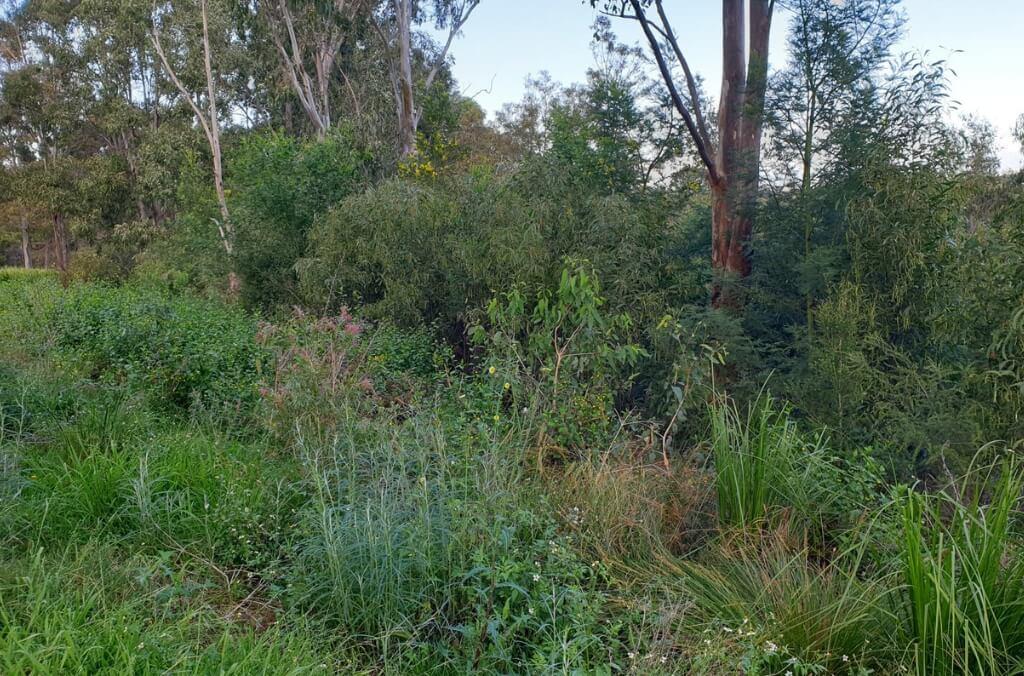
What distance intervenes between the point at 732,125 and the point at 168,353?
704cm

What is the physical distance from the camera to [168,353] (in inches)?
251

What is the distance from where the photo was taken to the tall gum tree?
8.90 m

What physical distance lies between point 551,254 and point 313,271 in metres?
3.31

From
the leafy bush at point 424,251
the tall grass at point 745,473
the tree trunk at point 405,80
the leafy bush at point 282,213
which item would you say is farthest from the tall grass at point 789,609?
the tree trunk at point 405,80

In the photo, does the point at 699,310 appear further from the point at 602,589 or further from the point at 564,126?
the point at 602,589

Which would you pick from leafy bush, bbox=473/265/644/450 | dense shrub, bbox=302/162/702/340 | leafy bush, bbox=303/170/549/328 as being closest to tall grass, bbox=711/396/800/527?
leafy bush, bbox=473/265/644/450

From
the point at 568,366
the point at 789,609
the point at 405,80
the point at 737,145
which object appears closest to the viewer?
the point at 789,609

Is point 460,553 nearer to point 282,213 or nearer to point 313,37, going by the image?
point 282,213

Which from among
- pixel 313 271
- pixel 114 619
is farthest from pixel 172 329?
pixel 114 619

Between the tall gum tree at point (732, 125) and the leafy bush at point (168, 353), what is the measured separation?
17.6ft

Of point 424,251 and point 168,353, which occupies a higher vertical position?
point 424,251

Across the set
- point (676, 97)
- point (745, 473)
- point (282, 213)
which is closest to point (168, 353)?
point (745, 473)

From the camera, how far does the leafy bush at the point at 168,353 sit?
227 inches

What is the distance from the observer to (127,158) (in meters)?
31.3
